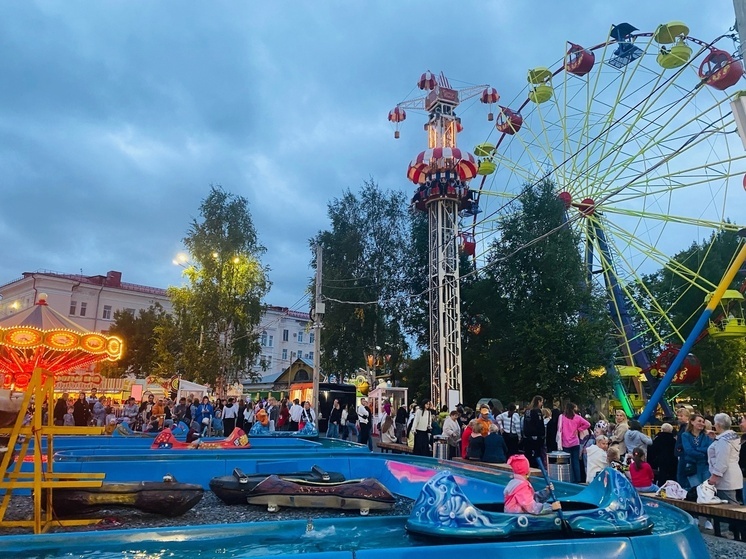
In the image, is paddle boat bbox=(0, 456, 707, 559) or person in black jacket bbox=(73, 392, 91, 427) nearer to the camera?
paddle boat bbox=(0, 456, 707, 559)

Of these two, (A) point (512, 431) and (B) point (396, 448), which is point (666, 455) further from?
(B) point (396, 448)

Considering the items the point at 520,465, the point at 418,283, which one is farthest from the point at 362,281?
the point at 520,465

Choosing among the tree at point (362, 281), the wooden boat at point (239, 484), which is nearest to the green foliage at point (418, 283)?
the tree at point (362, 281)

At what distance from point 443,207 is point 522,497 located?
2132cm

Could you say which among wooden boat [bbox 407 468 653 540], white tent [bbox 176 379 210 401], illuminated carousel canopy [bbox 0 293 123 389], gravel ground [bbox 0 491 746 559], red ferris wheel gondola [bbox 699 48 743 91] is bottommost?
gravel ground [bbox 0 491 746 559]

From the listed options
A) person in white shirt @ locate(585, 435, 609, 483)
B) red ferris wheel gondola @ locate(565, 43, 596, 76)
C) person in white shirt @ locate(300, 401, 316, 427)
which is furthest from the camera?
red ferris wheel gondola @ locate(565, 43, 596, 76)

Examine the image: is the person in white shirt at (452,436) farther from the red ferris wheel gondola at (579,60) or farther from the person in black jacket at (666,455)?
the red ferris wheel gondola at (579,60)

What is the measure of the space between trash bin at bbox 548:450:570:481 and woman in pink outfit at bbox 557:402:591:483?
1176mm

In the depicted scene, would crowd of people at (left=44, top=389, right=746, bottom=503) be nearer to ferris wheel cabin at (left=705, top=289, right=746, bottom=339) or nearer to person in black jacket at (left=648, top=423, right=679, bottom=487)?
person in black jacket at (left=648, top=423, right=679, bottom=487)

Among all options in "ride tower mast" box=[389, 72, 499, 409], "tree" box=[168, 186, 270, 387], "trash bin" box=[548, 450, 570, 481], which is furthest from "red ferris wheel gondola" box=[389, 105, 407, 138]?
"trash bin" box=[548, 450, 570, 481]

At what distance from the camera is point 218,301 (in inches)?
1244

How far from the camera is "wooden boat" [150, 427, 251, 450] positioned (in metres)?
12.0

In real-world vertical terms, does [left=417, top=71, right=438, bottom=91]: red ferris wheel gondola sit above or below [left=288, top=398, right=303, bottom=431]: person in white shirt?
above

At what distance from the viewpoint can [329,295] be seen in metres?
31.6
